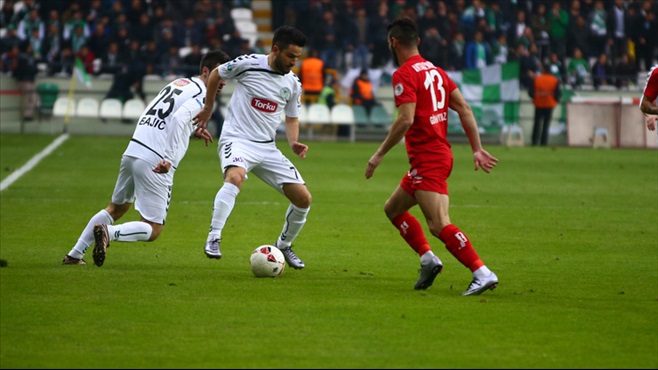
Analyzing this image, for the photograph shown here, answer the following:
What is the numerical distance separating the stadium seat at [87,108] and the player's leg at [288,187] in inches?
842

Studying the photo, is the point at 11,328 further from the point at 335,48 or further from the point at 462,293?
the point at 335,48

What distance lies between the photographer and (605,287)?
9.32 metres

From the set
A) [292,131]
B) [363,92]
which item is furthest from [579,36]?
[292,131]

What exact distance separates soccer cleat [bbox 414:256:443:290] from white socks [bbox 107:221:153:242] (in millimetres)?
2580

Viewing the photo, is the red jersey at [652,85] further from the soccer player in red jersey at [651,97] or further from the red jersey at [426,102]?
the red jersey at [426,102]

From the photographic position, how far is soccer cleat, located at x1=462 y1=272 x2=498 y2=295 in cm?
847

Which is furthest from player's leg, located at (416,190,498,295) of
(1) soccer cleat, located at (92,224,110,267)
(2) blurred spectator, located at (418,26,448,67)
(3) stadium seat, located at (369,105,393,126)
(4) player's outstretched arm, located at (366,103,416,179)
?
(2) blurred spectator, located at (418,26,448,67)

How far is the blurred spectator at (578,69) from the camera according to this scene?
30.9 metres

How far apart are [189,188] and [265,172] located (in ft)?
28.2

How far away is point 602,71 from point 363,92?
6912 mm

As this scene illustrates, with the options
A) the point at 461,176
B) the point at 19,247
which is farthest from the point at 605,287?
the point at 461,176

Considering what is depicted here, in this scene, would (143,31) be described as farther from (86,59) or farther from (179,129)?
(179,129)

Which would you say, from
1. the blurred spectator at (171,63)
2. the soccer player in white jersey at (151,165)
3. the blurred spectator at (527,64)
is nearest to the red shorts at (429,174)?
the soccer player in white jersey at (151,165)

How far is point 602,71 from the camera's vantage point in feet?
103
